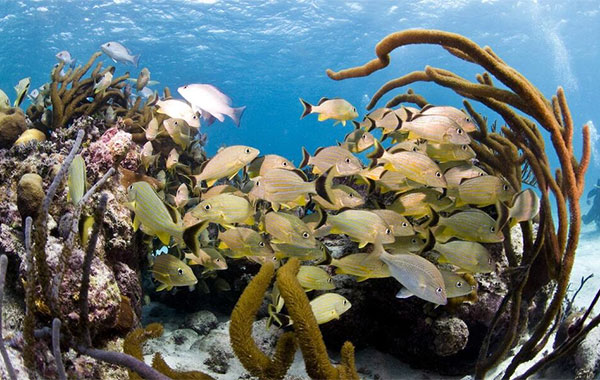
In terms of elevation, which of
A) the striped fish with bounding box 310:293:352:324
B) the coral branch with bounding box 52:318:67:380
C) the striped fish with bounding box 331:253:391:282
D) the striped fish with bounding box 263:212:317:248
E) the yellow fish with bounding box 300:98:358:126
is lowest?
the striped fish with bounding box 310:293:352:324

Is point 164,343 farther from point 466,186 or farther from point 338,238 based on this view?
point 466,186

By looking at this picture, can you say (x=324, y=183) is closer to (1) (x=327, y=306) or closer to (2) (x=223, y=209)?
(2) (x=223, y=209)

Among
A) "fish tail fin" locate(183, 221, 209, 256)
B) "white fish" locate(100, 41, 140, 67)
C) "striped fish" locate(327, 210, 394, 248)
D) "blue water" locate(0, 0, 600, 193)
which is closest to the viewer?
"fish tail fin" locate(183, 221, 209, 256)

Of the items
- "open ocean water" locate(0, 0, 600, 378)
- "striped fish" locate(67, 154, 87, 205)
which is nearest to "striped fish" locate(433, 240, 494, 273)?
"striped fish" locate(67, 154, 87, 205)

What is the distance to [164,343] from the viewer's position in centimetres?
455

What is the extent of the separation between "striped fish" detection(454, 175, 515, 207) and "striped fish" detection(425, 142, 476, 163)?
1.49ft

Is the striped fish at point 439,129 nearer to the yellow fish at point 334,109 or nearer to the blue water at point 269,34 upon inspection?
the yellow fish at point 334,109

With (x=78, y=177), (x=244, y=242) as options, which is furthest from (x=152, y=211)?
(x=244, y=242)

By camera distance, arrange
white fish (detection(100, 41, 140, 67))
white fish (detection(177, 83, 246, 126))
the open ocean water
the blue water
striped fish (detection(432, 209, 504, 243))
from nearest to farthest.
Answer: striped fish (detection(432, 209, 504, 243)) < white fish (detection(177, 83, 246, 126)) < white fish (detection(100, 41, 140, 67)) < the open ocean water < the blue water

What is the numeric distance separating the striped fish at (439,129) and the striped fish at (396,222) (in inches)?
30.8

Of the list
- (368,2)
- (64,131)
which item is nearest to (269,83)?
(368,2)

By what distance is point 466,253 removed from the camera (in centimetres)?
297

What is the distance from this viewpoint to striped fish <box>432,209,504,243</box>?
301 centimetres

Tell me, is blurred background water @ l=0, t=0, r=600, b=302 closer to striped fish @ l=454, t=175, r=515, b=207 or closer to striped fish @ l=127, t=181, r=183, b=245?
striped fish @ l=454, t=175, r=515, b=207
